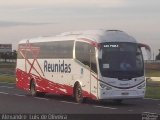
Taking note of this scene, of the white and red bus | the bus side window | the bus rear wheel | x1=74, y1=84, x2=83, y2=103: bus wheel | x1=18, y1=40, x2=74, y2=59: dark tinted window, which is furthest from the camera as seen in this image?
the bus rear wheel

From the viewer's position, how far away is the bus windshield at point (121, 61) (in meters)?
24.3

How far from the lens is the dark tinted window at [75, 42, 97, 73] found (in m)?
24.6

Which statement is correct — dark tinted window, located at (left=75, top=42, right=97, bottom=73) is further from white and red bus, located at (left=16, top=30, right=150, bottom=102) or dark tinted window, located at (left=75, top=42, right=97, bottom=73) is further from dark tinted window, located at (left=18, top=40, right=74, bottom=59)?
dark tinted window, located at (left=18, top=40, right=74, bottom=59)

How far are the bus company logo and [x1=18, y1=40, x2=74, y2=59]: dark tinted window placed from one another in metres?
0.37

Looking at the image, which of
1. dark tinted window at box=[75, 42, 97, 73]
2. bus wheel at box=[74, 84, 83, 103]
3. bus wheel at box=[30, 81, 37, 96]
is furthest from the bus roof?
bus wheel at box=[30, 81, 37, 96]

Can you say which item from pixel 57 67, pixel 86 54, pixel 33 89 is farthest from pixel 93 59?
pixel 33 89

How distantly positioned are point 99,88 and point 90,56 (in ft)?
5.08

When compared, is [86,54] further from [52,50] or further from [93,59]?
[52,50]

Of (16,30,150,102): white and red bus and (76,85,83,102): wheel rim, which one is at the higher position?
(16,30,150,102): white and red bus

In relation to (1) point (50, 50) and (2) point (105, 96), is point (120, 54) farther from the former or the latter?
(1) point (50, 50)

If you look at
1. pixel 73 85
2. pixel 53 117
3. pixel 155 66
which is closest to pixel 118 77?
pixel 73 85

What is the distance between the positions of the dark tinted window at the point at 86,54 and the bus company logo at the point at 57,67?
1.18 meters

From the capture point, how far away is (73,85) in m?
26.3

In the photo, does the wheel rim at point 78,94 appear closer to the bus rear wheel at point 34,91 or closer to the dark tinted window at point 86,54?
the dark tinted window at point 86,54
